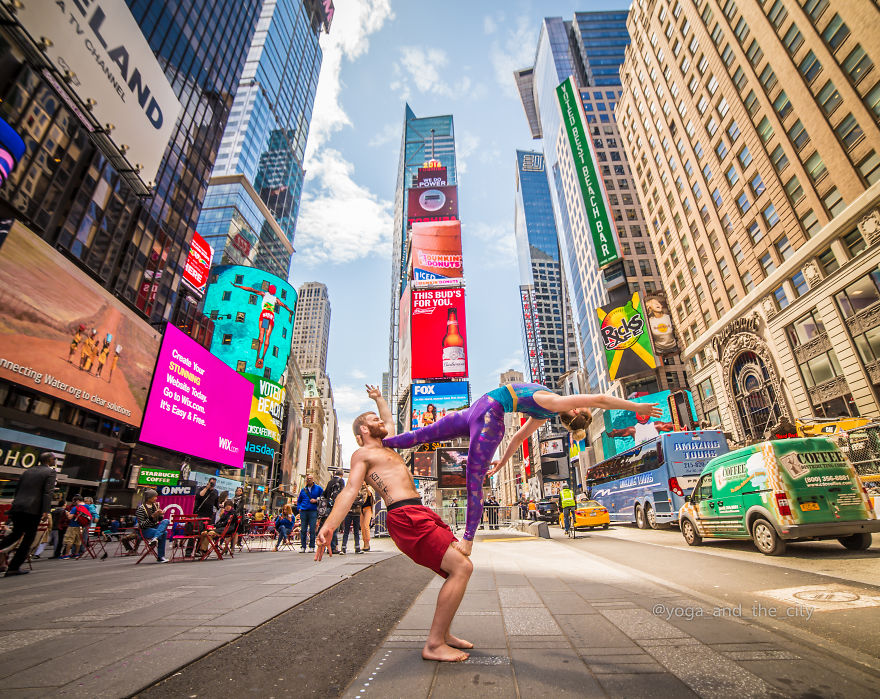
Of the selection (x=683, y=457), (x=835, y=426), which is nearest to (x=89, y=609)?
(x=683, y=457)

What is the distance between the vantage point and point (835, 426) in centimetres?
1591

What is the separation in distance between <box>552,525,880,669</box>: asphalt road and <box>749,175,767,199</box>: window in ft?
97.8

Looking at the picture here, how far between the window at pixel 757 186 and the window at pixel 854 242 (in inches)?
320

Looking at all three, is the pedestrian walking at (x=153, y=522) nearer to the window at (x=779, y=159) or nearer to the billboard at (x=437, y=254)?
the window at (x=779, y=159)

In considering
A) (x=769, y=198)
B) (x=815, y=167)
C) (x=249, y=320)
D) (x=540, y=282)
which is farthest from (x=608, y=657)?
(x=540, y=282)

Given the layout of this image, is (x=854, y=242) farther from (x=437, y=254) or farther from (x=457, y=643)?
(x=437, y=254)

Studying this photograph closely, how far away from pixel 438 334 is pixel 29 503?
43934mm

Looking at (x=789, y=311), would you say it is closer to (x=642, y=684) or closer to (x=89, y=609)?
(x=642, y=684)

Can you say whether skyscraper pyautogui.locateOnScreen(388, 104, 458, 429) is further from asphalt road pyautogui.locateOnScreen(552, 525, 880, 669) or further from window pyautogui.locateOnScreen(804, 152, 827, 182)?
asphalt road pyautogui.locateOnScreen(552, 525, 880, 669)

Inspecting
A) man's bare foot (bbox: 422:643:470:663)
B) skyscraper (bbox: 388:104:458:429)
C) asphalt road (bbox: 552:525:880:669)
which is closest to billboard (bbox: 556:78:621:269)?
asphalt road (bbox: 552:525:880:669)

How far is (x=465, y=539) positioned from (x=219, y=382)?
34.7 metres

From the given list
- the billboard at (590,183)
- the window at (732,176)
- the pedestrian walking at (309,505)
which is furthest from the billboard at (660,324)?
the pedestrian walking at (309,505)

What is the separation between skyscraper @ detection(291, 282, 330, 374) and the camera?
152 meters

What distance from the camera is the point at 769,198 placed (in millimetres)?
28203
